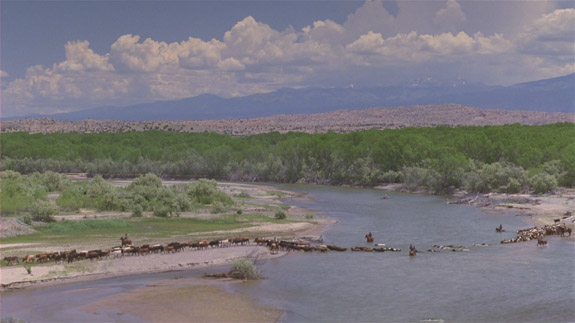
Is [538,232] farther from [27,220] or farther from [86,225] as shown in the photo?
[27,220]

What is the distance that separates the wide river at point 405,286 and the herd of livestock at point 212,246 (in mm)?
1122

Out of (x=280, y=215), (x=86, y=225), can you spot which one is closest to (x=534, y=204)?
(x=280, y=215)

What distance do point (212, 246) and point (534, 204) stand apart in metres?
42.1

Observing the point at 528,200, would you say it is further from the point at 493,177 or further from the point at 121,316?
the point at 121,316

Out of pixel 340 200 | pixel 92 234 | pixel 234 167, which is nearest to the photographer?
pixel 92 234

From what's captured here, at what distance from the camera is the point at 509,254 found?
1629 inches

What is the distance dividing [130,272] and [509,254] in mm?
23643

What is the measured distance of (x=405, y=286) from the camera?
1294 inches

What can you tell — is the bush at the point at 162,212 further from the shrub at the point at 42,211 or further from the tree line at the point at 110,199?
the shrub at the point at 42,211

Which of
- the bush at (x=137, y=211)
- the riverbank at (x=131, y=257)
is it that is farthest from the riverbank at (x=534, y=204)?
the bush at (x=137, y=211)

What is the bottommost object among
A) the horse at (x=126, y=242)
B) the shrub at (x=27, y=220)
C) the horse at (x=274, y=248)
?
the horse at (x=274, y=248)

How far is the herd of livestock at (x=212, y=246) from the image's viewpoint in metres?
36.3

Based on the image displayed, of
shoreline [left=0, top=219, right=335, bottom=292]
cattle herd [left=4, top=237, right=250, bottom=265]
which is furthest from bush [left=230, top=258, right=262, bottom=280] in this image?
cattle herd [left=4, top=237, right=250, bottom=265]

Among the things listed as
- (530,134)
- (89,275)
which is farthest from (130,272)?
(530,134)
